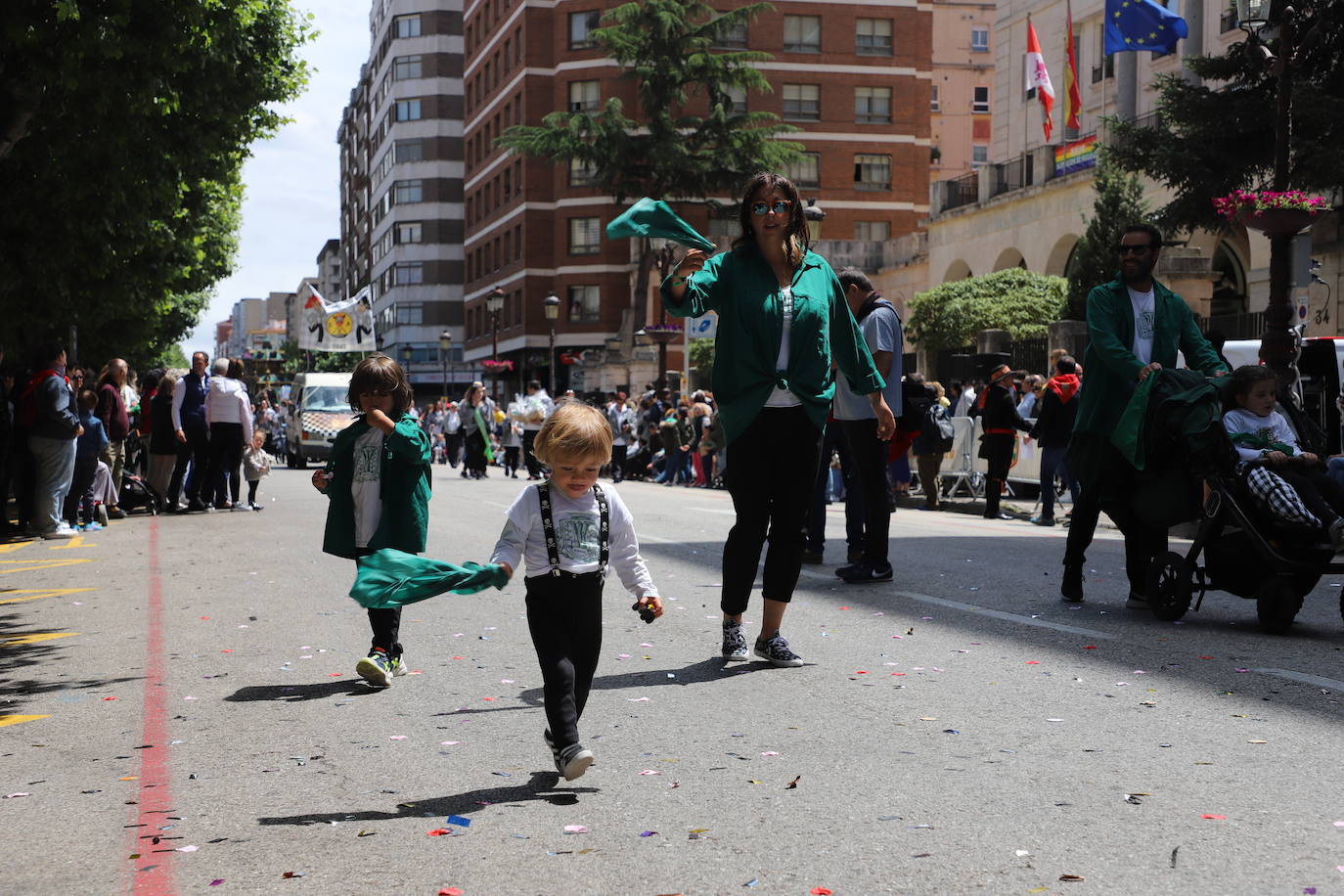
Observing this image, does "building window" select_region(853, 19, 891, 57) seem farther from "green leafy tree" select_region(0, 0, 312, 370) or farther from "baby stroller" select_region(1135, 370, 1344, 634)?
"baby stroller" select_region(1135, 370, 1344, 634)

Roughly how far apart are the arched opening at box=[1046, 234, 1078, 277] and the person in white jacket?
23570 millimetres

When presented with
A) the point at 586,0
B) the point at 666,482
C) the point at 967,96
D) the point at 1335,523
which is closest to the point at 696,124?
the point at 586,0

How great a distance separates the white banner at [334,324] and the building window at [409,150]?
4167cm

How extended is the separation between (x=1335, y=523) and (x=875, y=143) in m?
63.2

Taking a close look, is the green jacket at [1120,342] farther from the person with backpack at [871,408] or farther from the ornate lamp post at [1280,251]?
the ornate lamp post at [1280,251]

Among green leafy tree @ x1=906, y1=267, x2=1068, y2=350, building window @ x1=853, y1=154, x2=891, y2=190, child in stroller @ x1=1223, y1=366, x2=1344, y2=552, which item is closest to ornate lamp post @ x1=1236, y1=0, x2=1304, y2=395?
child in stroller @ x1=1223, y1=366, x2=1344, y2=552

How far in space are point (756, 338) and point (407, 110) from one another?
304ft

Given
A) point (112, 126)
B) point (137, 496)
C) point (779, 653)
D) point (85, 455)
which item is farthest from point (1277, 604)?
point (137, 496)

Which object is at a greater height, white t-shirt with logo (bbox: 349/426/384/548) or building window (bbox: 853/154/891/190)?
building window (bbox: 853/154/891/190)

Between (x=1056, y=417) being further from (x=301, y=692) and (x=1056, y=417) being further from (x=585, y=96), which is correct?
(x=585, y=96)

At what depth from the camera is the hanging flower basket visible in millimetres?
16328

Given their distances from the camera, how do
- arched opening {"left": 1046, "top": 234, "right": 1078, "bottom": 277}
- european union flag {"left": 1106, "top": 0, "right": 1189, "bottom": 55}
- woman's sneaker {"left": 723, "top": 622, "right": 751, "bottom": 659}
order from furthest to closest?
1. arched opening {"left": 1046, "top": 234, "right": 1078, "bottom": 277}
2. european union flag {"left": 1106, "top": 0, "right": 1189, "bottom": 55}
3. woman's sneaker {"left": 723, "top": 622, "right": 751, "bottom": 659}

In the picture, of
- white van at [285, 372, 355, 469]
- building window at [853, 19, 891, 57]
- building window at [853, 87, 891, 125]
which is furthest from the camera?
building window at [853, 87, 891, 125]

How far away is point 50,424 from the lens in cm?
1570
